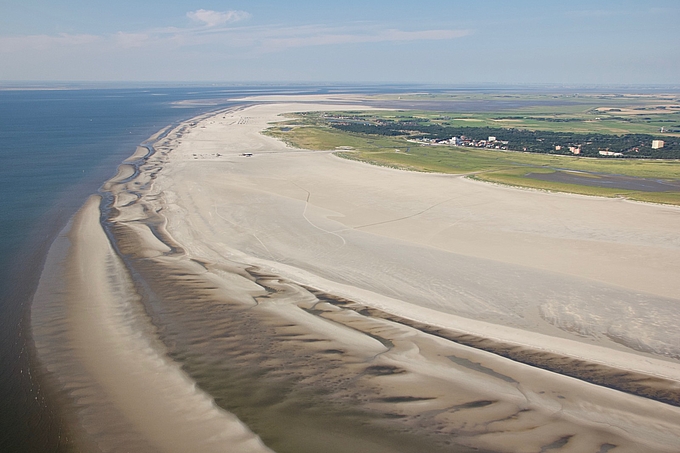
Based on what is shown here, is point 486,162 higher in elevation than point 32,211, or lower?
higher

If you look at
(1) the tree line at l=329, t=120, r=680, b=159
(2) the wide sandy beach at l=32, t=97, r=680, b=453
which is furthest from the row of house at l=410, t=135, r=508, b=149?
(2) the wide sandy beach at l=32, t=97, r=680, b=453

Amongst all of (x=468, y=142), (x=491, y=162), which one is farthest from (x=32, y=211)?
(x=468, y=142)

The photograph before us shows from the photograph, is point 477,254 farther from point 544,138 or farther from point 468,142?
point 544,138

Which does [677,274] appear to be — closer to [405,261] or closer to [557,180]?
[405,261]

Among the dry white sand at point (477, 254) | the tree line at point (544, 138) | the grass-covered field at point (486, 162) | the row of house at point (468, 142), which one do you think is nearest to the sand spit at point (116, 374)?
the dry white sand at point (477, 254)

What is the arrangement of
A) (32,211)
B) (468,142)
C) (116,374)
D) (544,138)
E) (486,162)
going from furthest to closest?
(544,138)
(468,142)
(486,162)
(32,211)
(116,374)

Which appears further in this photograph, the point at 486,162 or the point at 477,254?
the point at 486,162

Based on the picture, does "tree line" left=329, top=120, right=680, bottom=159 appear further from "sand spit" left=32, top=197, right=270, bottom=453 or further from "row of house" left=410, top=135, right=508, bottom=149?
"sand spit" left=32, top=197, right=270, bottom=453

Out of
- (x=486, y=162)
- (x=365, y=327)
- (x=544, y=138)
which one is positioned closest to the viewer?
(x=365, y=327)
